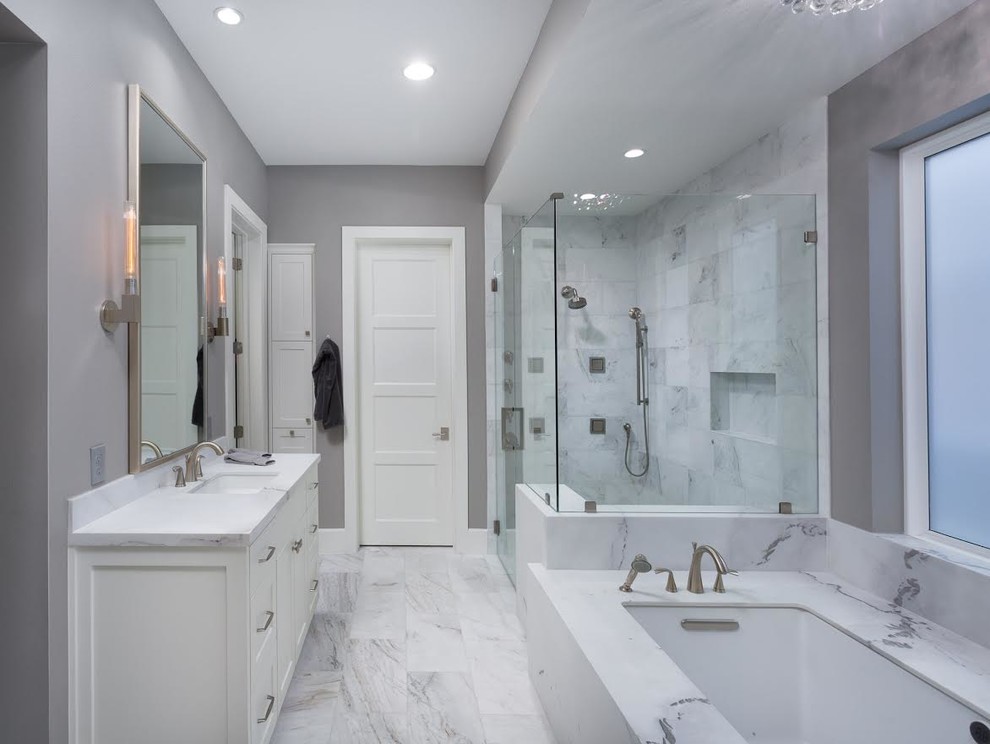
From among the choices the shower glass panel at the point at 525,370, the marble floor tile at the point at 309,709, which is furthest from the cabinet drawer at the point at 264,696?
the shower glass panel at the point at 525,370

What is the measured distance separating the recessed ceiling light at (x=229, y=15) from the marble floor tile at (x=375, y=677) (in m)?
2.69

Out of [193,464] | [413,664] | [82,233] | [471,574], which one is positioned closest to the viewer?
[82,233]

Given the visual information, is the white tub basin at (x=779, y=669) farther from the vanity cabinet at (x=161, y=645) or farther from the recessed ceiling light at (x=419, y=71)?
the recessed ceiling light at (x=419, y=71)

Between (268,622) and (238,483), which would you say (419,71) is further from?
(268,622)

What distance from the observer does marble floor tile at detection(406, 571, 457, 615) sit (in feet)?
10.2

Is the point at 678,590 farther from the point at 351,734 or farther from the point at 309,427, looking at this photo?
the point at 309,427

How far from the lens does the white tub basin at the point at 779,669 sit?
1.71 metres

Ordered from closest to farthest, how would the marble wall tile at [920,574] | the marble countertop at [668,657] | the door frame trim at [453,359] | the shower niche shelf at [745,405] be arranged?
the marble countertop at [668,657]
the marble wall tile at [920,574]
the shower niche shelf at [745,405]
the door frame trim at [453,359]

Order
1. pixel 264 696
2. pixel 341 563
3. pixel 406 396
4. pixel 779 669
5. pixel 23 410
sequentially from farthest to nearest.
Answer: pixel 406 396
pixel 341 563
pixel 779 669
pixel 264 696
pixel 23 410

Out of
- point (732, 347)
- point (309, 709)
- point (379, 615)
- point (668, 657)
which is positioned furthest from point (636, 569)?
point (379, 615)

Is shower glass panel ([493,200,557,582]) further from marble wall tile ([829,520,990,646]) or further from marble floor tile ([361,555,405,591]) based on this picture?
marble wall tile ([829,520,990,646])

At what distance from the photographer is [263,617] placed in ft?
5.98

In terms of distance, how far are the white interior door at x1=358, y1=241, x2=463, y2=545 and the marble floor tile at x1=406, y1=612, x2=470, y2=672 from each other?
3.77 ft

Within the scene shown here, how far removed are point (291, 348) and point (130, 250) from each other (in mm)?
2123
